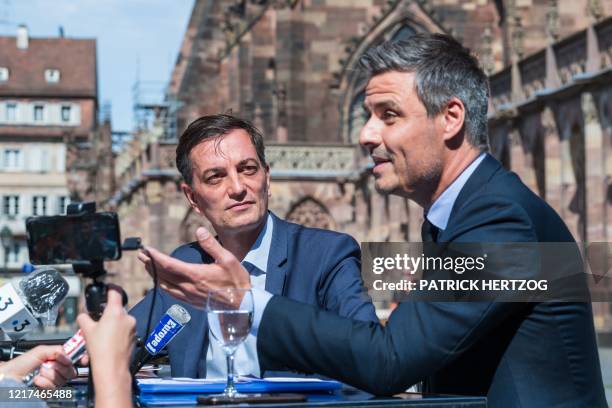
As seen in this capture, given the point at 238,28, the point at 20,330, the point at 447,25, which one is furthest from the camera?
the point at 238,28

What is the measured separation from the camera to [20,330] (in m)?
4.21

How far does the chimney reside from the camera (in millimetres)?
91375

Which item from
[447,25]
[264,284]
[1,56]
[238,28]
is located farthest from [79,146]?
[264,284]

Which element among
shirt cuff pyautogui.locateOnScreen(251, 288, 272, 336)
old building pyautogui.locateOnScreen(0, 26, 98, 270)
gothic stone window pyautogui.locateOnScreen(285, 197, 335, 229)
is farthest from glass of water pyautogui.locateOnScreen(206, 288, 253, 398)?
old building pyautogui.locateOnScreen(0, 26, 98, 270)

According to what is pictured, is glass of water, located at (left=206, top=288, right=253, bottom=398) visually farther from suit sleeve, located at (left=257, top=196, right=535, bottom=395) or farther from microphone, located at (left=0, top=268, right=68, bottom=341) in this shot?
microphone, located at (left=0, top=268, right=68, bottom=341)

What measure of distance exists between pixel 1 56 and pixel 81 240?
293ft

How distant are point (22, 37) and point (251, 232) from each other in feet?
294

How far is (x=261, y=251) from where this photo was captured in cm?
477

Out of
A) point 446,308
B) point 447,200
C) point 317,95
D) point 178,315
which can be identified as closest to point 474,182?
point 447,200

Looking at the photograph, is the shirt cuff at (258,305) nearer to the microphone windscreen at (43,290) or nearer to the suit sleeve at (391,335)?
the suit sleeve at (391,335)

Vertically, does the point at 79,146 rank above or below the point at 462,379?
above

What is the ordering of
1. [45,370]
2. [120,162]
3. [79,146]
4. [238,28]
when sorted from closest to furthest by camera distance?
1. [45,370]
2. [238,28]
3. [120,162]
4. [79,146]

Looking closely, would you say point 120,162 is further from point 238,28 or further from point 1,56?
point 1,56

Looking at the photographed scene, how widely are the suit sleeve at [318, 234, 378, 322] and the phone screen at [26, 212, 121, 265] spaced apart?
1284mm
